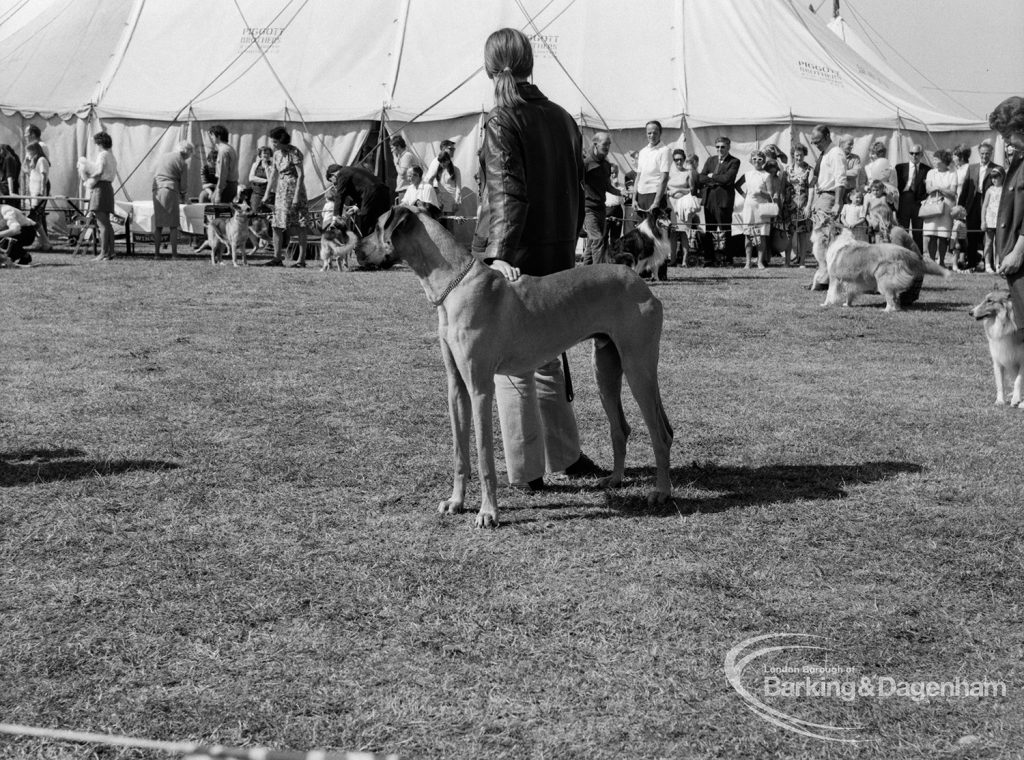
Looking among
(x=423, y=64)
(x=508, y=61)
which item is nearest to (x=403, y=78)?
(x=423, y=64)

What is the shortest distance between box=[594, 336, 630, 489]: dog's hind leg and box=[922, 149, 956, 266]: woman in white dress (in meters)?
15.7

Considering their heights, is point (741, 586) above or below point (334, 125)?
below

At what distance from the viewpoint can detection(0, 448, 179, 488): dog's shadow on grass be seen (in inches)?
229

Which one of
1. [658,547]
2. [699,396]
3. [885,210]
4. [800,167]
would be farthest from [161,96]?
[658,547]

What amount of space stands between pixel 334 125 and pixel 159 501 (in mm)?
16669

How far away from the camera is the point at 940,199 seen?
19.8 m

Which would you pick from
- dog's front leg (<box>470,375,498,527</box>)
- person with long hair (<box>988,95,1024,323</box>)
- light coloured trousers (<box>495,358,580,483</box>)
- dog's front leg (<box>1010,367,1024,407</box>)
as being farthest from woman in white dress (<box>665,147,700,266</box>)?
dog's front leg (<box>470,375,498,527</box>)

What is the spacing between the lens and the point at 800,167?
1988 centimetres

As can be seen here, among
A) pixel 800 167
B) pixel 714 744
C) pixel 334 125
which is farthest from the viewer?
pixel 334 125

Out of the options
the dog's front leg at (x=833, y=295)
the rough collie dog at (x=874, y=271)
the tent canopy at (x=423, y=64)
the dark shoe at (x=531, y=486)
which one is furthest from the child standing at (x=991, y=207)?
the dark shoe at (x=531, y=486)

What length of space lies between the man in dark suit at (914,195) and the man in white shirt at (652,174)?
5062 mm

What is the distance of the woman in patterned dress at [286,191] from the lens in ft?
59.2

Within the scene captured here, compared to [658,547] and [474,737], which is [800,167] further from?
[474,737]

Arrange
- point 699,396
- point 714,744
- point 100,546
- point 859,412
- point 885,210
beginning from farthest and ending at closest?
1. point 885,210
2. point 699,396
3. point 859,412
4. point 100,546
5. point 714,744
